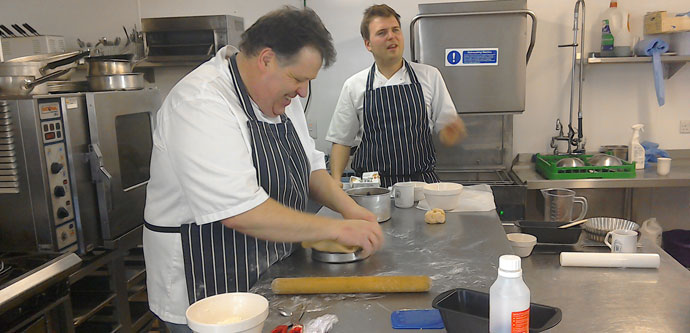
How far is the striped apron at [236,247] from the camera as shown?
160 cm

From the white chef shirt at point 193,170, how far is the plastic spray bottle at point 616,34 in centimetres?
271

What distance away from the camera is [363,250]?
1.57 m

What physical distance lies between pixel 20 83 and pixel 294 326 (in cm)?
199

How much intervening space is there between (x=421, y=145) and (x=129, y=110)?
5.01 ft

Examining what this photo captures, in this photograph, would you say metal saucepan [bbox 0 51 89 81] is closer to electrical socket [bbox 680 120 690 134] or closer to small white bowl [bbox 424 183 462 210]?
small white bowl [bbox 424 183 462 210]

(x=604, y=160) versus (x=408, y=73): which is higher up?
(x=408, y=73)

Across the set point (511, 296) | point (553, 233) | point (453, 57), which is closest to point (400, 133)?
point (453, 57)

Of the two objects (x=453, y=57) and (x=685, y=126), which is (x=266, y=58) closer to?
(x=453, y=57)

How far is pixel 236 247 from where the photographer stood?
1.61m

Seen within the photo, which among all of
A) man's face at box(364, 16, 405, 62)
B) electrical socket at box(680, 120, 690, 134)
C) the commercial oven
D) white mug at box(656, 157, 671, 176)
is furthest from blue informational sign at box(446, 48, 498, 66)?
the commercial oven

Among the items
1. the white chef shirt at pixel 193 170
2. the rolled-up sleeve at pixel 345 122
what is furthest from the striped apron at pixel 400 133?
the white chef shirt at pixel 193 170

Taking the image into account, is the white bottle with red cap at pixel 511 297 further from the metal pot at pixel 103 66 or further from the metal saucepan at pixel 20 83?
the metal pot at pixel 103 66

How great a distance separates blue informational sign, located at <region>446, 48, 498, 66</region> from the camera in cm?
343

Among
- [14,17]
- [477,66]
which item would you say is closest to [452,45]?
[477,66]
